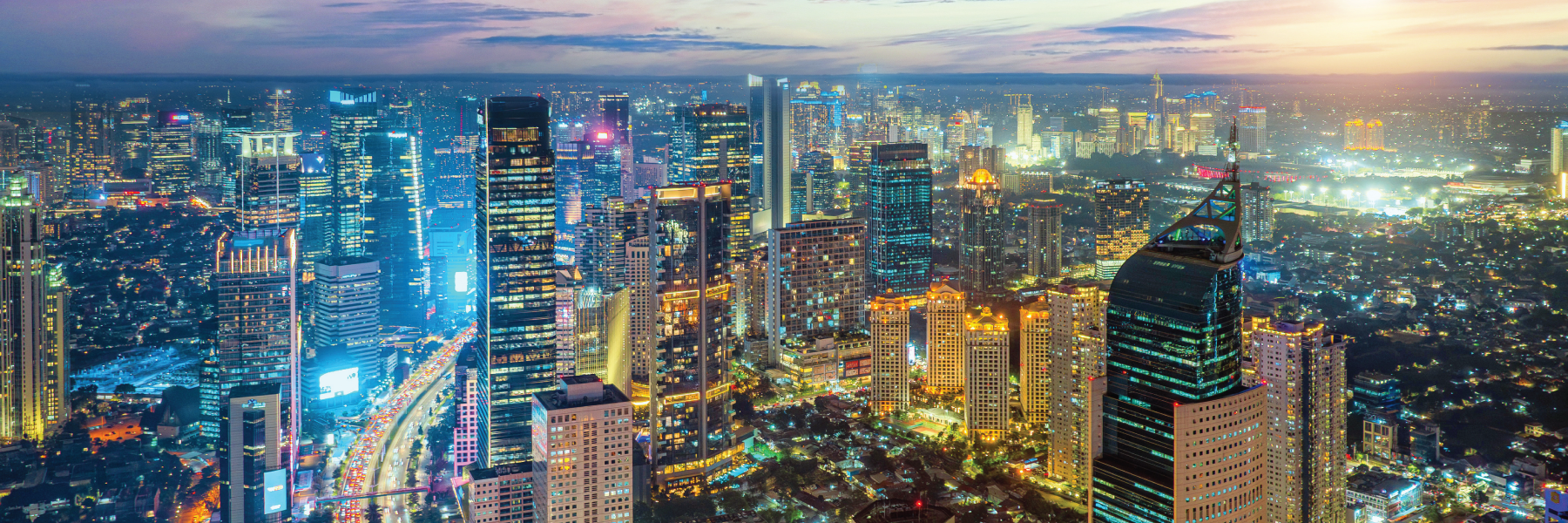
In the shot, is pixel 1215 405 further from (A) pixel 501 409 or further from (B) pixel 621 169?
(B) pixel 621 169

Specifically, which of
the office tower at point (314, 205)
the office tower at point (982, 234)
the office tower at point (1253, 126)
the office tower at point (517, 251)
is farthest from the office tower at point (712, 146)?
the office tower at point (1253, 126)

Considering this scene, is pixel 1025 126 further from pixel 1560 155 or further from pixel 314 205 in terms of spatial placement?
pixel 314 205

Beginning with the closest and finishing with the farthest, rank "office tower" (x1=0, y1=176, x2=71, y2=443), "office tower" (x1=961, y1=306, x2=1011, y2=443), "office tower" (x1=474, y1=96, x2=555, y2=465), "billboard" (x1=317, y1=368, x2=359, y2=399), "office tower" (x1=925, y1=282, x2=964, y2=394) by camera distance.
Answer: "office tower" (x1=961, y1=306, x2=1011, y2=443), "office tower" (x1=0, y1=176, x2=71, y2=443), "office tower" (x1=474, y1=96, x2=555, y2=465), "office tower" (x1=925, y1=282, x2=964, y2=394), "billboard" (x1=317, y1=368, x2=359, y2=399)

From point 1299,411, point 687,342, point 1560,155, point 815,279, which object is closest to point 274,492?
point 687,342

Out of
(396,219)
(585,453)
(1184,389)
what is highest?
(396,219)

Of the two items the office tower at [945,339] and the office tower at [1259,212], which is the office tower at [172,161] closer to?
the office tower at [945,339]

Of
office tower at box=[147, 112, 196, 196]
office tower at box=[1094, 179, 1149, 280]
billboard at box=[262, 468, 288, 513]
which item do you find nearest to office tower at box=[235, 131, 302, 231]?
office tower at box=[147, 112, 196, 196]

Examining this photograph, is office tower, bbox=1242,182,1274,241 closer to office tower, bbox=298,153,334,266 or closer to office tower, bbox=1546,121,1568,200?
office tower, bbox=1546,121,1568,200
